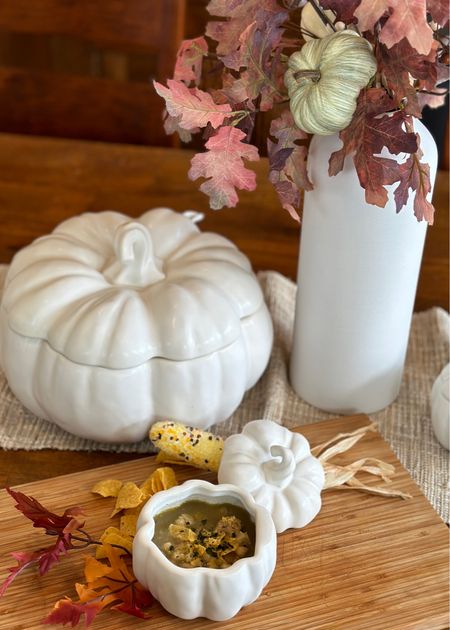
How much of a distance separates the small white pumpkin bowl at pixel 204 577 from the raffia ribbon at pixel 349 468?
152mm

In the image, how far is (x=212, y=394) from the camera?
943 millimetres

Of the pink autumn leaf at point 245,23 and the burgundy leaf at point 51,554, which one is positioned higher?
the pink autumn leaf at point 245,23

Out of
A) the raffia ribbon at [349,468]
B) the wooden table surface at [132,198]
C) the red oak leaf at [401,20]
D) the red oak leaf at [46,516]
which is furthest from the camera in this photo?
the wooden table surface at [132,198]

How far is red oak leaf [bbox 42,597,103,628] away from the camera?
2.36ft

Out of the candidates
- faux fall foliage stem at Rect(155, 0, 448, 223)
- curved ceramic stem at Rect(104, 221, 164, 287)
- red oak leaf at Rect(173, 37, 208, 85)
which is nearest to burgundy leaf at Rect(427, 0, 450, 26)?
faux fall foliage stem at Rect(155, 0, 448, 223)

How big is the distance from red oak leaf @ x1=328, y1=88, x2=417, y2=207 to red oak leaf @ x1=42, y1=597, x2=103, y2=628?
17.1 inches

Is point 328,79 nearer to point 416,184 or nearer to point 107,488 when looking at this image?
point 416,184

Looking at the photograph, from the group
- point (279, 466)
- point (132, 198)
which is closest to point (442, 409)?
point (279, 466)

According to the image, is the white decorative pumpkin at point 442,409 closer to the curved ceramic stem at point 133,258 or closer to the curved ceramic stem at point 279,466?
the curved ceramic stem at point 279,466

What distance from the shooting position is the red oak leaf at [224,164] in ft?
2.62

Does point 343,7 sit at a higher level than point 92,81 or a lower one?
higher

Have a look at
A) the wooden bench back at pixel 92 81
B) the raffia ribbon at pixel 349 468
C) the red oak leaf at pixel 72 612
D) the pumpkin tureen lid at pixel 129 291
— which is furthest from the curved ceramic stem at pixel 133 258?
the wooden bench back at pixel 92 81

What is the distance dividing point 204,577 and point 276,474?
0.50 feet

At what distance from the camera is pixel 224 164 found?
0.81 m
